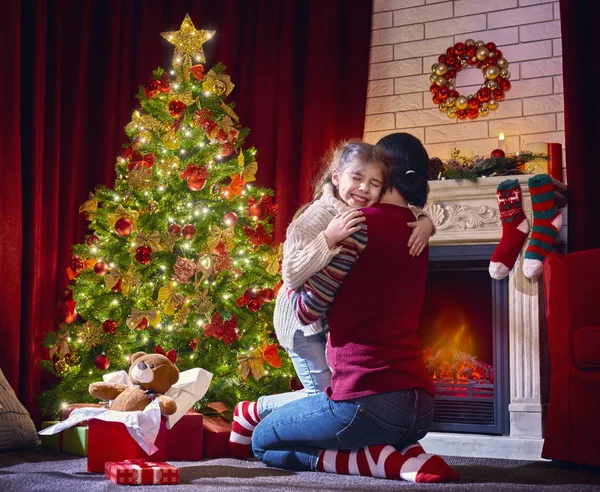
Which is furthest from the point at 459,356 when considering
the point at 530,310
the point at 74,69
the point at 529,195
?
the point at 74,69

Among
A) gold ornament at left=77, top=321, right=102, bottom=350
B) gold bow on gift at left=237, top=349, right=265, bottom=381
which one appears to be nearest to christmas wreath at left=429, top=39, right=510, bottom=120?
gold bow on gift at left=237, top=349, right=265, bottom=381

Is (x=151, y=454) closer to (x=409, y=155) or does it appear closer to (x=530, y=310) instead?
(x=409, y=155)

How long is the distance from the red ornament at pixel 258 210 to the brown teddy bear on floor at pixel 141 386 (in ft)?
3.08

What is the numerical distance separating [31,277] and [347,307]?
214cm

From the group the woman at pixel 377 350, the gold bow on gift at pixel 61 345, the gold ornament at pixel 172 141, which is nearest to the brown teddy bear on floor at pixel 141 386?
the woman at pixel 377 350

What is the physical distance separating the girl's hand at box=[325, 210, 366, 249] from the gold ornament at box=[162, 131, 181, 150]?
143 centimetres

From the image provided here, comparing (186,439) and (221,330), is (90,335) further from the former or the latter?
(186,439)

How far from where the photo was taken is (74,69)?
174 inches

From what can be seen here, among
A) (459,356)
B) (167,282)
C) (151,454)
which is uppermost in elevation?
(167,282)

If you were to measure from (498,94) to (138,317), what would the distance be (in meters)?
2.14

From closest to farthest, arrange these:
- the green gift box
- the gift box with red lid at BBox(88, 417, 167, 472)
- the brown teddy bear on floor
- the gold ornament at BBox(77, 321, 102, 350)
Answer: the gift box with red lid at BBox(88, 417, 167, 472), the brown teddy bear on floor, the green gift box, the gold ornament at BBox(77, 321, 102, 350)

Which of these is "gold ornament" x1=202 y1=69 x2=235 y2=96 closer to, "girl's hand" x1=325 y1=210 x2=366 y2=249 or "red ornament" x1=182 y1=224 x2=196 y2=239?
"red ornament" x1=182 y1=224 x2=196 y2=239

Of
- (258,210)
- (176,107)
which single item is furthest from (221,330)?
(176,107)

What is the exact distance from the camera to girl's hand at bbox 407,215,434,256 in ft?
7.61
